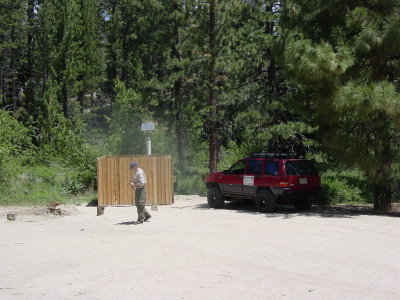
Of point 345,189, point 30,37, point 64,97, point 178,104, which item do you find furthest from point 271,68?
point 30,37

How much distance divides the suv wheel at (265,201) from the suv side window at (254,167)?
67 centimetres

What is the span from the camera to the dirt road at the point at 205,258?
6.96m

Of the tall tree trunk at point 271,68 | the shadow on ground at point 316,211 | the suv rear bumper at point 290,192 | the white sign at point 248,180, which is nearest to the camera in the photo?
the shadow on ground at point 316,211

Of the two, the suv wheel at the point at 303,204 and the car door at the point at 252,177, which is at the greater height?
the car door at the point at 252,177

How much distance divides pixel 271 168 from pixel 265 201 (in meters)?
1.06

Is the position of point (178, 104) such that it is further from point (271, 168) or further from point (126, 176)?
point (271, 168)

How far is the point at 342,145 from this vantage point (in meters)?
15.0

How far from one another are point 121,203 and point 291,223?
718 centimetres

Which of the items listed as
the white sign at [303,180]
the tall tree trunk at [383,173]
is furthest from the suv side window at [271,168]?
the tall tree trunk at [383,173]

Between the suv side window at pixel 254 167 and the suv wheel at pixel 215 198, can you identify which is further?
the suv wheel at pixel 215 198

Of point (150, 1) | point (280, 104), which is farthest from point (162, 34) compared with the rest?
point (280, 104)

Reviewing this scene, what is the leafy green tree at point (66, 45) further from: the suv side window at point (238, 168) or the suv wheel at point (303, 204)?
the suv wheel at point (303, 204)

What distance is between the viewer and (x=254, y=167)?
52.3 ft

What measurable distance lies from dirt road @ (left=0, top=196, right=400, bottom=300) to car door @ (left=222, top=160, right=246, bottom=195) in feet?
6.04
